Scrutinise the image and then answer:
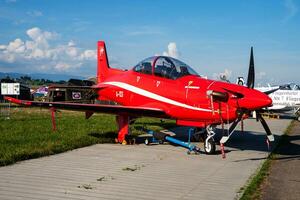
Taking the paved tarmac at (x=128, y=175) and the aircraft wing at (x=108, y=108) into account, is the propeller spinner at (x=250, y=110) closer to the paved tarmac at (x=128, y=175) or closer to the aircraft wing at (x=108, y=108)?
the paved tarmac at (x=128, y=175)

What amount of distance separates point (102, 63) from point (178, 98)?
7975 millimetres

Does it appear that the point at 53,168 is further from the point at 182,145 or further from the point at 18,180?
the point at 182,145

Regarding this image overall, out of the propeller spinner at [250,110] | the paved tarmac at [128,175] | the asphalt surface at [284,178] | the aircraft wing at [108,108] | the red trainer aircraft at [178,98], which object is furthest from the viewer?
the aircraft wing at [108,108]

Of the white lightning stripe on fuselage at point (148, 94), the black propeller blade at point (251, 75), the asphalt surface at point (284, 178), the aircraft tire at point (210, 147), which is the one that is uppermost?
the black propeller blade at point (251, 75)

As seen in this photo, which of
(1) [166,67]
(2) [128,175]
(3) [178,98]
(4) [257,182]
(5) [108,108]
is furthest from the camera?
(1) [166,67]

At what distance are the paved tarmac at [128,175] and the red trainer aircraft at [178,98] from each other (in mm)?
1185

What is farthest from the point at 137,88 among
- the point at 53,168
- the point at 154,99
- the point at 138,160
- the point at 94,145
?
the point at 53,168

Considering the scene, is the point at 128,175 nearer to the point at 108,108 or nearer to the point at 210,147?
the point at 210,147

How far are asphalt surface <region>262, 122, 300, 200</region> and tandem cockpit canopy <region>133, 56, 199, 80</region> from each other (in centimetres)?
397

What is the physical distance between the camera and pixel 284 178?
8305mm

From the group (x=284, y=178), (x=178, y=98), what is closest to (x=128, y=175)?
(x=284, y=178)

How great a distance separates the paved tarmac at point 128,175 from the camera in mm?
6551

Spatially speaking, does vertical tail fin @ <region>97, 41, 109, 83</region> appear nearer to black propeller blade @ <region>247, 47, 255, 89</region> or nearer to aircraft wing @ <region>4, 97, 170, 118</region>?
aircraft wing @ <region>4, 97, 170, 118</region>

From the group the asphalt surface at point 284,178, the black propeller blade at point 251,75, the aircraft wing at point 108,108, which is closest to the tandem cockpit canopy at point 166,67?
the aircraft wing at point 108,108
